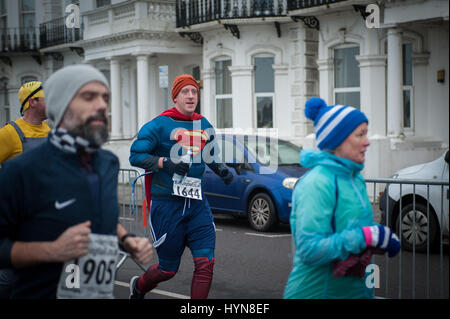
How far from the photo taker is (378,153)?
18.2 metres

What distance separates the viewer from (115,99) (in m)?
28.8

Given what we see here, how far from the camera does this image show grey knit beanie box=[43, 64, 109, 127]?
2918 millimetres

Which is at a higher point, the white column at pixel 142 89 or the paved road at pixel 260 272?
the white column at pixel 142 89

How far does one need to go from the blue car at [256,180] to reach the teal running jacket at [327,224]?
898 centimetres

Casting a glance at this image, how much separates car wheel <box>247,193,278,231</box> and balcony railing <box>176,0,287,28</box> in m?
10.1

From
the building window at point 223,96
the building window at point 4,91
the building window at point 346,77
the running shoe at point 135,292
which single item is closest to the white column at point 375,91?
the building window at point 346,77

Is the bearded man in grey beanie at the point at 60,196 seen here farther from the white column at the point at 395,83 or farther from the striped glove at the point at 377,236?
the white column at the point at 395,83

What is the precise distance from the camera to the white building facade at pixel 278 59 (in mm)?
18361

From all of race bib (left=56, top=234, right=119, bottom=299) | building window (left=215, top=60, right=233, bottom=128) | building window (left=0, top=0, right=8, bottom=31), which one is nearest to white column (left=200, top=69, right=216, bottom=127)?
building window (left=215, top=60, right=233, bottom=128)

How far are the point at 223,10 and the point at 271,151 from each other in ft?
35.2

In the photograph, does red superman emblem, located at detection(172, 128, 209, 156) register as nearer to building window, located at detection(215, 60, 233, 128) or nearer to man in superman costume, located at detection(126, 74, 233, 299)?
man in superman costume, located at detection(126, 74, 233, 299)
